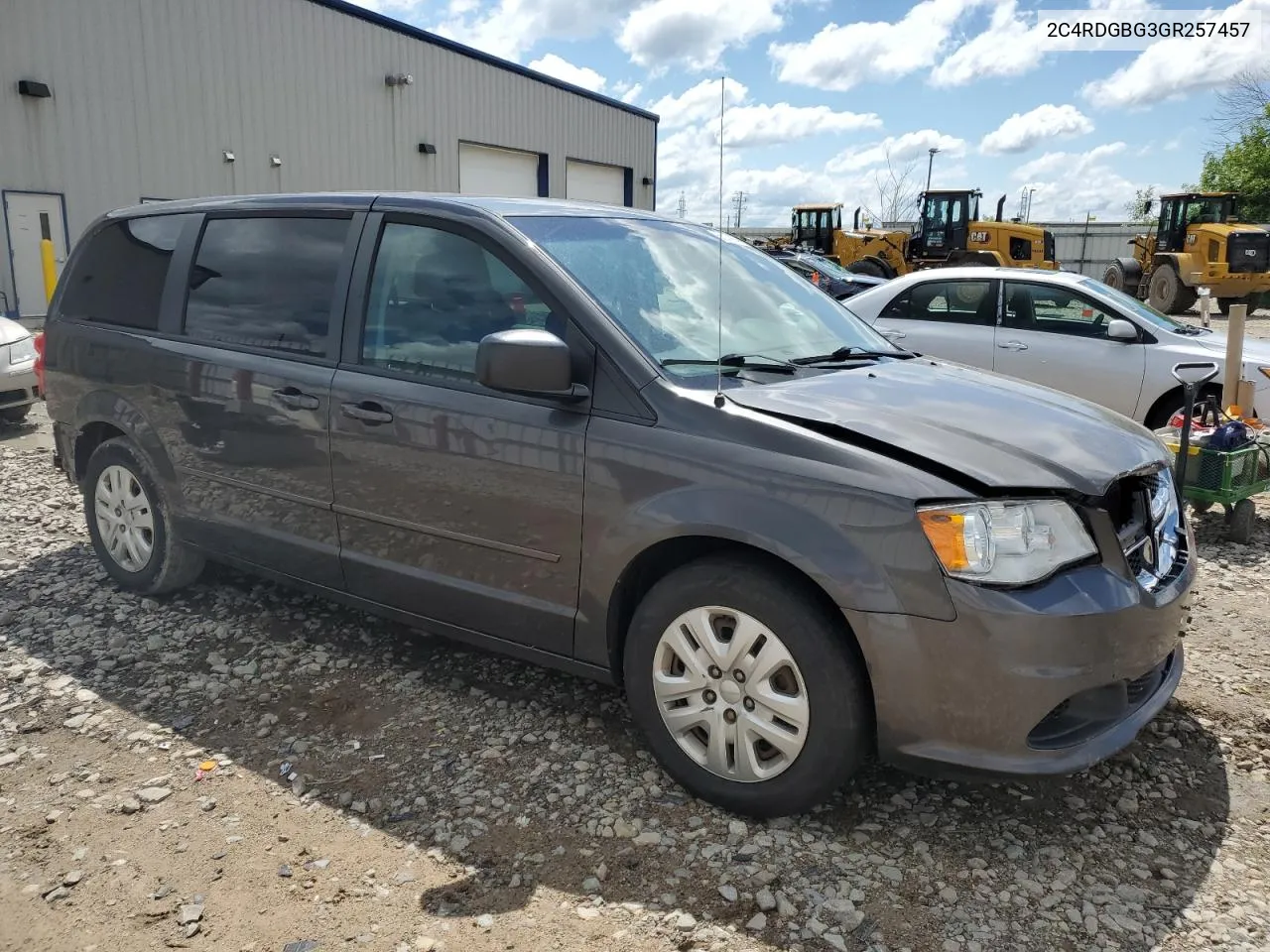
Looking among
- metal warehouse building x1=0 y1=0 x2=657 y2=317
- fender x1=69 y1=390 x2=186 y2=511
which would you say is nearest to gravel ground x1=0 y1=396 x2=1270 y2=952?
fender x1=69 y1=390 x2=186 y2=511

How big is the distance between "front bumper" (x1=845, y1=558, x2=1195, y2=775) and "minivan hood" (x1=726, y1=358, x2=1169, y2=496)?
309 millimetres

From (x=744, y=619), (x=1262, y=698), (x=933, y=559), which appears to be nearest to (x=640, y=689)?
(x=744, y=619)

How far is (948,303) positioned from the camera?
26.9 ft

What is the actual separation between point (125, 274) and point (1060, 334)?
259 inches

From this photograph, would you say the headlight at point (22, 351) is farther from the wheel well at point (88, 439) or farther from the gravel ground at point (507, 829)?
the gravel ground at point (507, 829)

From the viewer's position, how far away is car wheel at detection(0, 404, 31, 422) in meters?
9.06

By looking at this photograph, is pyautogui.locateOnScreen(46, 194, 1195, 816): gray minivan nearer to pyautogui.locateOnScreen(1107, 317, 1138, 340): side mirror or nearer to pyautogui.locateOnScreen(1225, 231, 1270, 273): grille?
pyautogui.locateOnScreen(1107, 317, 1138, 340): side mirror

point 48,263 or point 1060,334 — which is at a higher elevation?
point 48,263

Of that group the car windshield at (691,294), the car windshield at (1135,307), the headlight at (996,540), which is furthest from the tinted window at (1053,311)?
the headlight at (996,540)

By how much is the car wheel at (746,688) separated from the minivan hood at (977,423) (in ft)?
1.69

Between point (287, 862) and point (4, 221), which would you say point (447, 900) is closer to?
A: point (287, 862)

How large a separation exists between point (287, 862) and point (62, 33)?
15.7m

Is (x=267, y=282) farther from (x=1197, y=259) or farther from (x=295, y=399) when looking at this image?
(x=1197, y=259)

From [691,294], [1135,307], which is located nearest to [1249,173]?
[1135,307]
